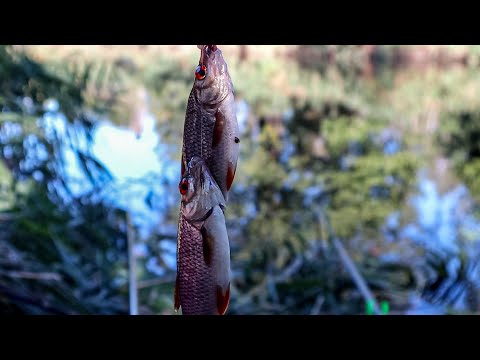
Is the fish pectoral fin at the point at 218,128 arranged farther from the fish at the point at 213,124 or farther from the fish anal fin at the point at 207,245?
the fish anal fin at the point at 207,245

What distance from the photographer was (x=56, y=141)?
297 centimetres

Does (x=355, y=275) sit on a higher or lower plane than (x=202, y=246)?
higher

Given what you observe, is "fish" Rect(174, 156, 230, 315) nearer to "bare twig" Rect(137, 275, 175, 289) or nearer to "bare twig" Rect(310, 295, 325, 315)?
"bare twig" Rect(137, 275, 175, 289)

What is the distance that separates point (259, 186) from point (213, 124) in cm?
296

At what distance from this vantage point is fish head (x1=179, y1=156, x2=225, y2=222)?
2.71 feet

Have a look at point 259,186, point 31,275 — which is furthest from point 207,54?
point 259,186

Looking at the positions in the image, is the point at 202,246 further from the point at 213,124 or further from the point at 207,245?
the point at 213,124

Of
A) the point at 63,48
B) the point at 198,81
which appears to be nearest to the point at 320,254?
the point at 63,48

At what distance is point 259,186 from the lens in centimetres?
382

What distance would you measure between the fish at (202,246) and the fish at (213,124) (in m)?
0.02

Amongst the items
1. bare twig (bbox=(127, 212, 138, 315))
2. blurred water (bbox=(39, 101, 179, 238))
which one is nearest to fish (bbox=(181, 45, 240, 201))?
blurred water (bbox=(39, 101, 179, 238))
